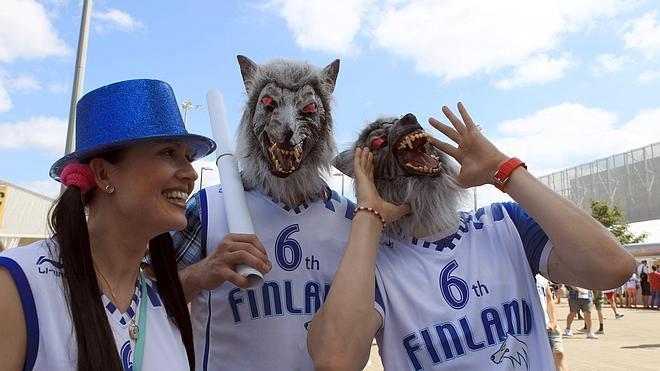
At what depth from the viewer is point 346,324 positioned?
197cm

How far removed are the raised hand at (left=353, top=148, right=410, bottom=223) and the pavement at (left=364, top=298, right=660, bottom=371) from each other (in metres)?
5.75

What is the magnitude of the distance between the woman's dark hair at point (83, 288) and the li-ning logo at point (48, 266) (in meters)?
0.02

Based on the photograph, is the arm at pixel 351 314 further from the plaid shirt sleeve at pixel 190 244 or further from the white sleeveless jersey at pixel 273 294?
the plaid shirt sleeve at pixel 190 244

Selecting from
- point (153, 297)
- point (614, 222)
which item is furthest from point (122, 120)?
point (614, 222)

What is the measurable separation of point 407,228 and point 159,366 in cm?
115

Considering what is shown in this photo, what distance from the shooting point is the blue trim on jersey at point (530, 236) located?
2168 mm

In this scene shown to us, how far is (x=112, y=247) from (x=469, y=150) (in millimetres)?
1469

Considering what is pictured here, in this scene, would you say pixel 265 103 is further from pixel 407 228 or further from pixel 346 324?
pixel 346 324

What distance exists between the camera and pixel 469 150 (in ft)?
7.62

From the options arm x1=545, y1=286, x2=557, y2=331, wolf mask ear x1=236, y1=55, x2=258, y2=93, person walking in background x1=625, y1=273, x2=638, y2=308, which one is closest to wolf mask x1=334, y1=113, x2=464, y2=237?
wolf mask ear x1=236, y1=55, x2=258, y2=93

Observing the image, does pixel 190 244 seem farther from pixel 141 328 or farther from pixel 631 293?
pixel 631 293

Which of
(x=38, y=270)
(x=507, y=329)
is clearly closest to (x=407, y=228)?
(x=507, y=329)

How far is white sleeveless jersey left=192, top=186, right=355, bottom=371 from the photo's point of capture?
245 cm

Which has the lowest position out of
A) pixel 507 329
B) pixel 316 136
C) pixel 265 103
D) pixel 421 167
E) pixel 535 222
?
pixel 507 329
